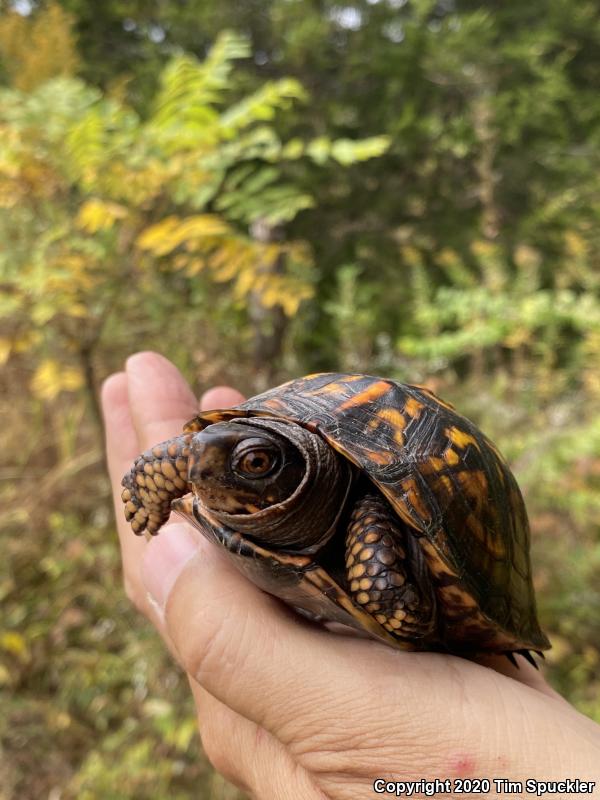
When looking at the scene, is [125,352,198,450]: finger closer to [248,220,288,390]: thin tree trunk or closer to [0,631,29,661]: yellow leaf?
[0,631,29,661]: yellow leaf

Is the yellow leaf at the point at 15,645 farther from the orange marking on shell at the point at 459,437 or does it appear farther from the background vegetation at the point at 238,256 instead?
the orange marking on shell at the point at 459,437

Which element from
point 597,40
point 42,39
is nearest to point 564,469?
point 42,39

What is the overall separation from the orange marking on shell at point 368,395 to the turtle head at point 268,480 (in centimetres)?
9

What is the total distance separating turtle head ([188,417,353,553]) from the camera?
0.84m

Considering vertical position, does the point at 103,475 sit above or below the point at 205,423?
below

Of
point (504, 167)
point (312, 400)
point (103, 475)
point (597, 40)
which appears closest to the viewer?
point (312, 400)

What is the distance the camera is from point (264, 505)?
0.89 meters

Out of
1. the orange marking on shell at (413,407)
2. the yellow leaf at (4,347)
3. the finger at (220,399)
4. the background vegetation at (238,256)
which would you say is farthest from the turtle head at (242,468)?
the yellow leaf at (4,347)

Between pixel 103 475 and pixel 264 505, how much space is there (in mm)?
1897

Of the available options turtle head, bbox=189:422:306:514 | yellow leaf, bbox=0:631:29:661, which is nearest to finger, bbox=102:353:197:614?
turtle head, bbox=189:422:306:514

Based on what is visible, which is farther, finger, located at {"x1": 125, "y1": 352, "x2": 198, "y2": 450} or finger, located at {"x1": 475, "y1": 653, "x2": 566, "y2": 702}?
finger, located at {"x1": 125, "y1": 352, "x2": 198, "y2": 450}

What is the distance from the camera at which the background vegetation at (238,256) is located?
184 centimetres

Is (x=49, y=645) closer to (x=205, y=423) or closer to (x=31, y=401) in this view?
(x=31, y=401)

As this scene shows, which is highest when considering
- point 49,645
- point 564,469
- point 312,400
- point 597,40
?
point 597,40
